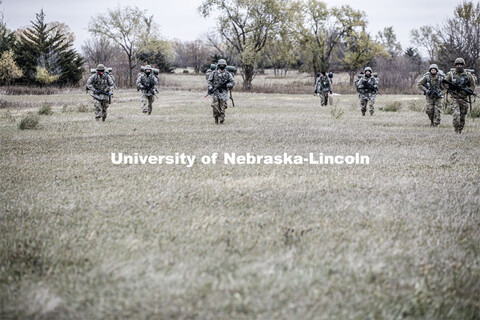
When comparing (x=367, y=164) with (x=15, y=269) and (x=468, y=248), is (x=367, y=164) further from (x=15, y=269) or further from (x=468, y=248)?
(x=15, y=269)

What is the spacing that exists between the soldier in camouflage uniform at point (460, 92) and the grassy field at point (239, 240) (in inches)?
177

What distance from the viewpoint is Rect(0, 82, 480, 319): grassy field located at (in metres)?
3.20

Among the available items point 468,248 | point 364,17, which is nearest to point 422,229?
point 468,248

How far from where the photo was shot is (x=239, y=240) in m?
4.30

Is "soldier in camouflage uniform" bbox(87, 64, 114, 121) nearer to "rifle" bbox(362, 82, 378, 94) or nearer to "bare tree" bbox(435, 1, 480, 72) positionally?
"rifle" bbox(362, 82, 378, 94)

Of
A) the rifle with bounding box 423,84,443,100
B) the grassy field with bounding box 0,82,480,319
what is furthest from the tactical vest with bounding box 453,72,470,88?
the grassy field with bounding box 0,82,480,319

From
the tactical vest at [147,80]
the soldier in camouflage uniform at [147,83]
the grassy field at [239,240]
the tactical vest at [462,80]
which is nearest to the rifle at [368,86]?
the tactical vest at [462,80]

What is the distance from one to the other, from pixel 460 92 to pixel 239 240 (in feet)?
36.1

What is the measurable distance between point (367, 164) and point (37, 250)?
6053 mm

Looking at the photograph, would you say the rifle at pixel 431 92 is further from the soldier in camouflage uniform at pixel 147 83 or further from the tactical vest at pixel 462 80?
the soldier in camouflage uniform at pixel 147 83

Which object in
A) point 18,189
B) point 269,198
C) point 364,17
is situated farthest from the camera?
point 364,17

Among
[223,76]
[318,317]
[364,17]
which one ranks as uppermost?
[364,17]

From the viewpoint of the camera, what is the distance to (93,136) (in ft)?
40.6

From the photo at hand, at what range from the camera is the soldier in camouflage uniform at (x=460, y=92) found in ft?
42.5
